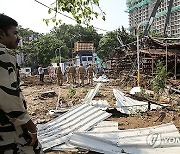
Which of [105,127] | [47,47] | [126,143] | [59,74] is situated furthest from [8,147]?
[47,47]

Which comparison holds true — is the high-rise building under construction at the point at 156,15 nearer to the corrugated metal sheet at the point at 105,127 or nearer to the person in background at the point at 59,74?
the person in background at the point at 59,74

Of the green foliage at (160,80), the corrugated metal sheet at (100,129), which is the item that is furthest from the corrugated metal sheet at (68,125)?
the green foliage at (160,80)

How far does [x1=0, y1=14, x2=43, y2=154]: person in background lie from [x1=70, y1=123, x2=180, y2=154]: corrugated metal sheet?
2.19 metres

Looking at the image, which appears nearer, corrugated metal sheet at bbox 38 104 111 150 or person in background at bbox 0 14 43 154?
person in background at bbox 0 14 43 154

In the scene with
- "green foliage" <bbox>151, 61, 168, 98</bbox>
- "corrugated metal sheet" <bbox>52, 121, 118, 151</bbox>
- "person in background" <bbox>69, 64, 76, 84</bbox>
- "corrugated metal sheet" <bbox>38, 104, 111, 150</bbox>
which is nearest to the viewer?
"corrugated metal sheet" <bbox>52, 121, 118, 151</bbox>

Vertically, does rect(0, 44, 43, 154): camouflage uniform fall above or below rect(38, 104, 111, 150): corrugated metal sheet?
above

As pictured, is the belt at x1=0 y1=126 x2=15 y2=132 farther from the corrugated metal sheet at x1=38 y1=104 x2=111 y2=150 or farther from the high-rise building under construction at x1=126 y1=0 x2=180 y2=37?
the high-rise building under construction at x1=126 y1=0 x2=180 y2=37

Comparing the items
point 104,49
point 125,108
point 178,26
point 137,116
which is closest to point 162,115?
point 137,116

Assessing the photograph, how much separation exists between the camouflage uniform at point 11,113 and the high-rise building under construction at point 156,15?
1801 inches

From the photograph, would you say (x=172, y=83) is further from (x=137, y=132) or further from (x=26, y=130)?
(x=26, y=130)

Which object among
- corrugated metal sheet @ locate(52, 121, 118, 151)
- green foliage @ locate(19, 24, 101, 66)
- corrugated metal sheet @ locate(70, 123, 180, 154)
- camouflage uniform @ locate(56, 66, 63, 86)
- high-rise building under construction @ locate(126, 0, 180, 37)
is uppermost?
high-rise building under construction @ locate(126, 0, 180, 37)

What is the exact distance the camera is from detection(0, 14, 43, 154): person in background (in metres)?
1.90

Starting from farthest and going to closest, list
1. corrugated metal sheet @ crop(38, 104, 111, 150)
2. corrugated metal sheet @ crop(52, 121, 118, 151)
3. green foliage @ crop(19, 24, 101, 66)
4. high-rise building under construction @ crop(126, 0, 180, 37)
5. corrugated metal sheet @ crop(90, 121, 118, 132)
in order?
1. high-rise building under construction @ crop(126, 0, 180, 37)
2. green foliage @ crop(19, 24, 101, 66)
3. corrugated metal sheet @ crop(90, 121, 118, 132)
4. corrugated metal sheet @ crop(38, 104, 111, 150)
5. corrugated metal sheet @ crop(52, 121, 118, 151)

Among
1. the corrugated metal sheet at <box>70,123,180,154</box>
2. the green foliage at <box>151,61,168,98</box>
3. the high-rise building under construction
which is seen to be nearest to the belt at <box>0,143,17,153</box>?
the corrugated metal sheet at <box>70,123,180,154</box>
